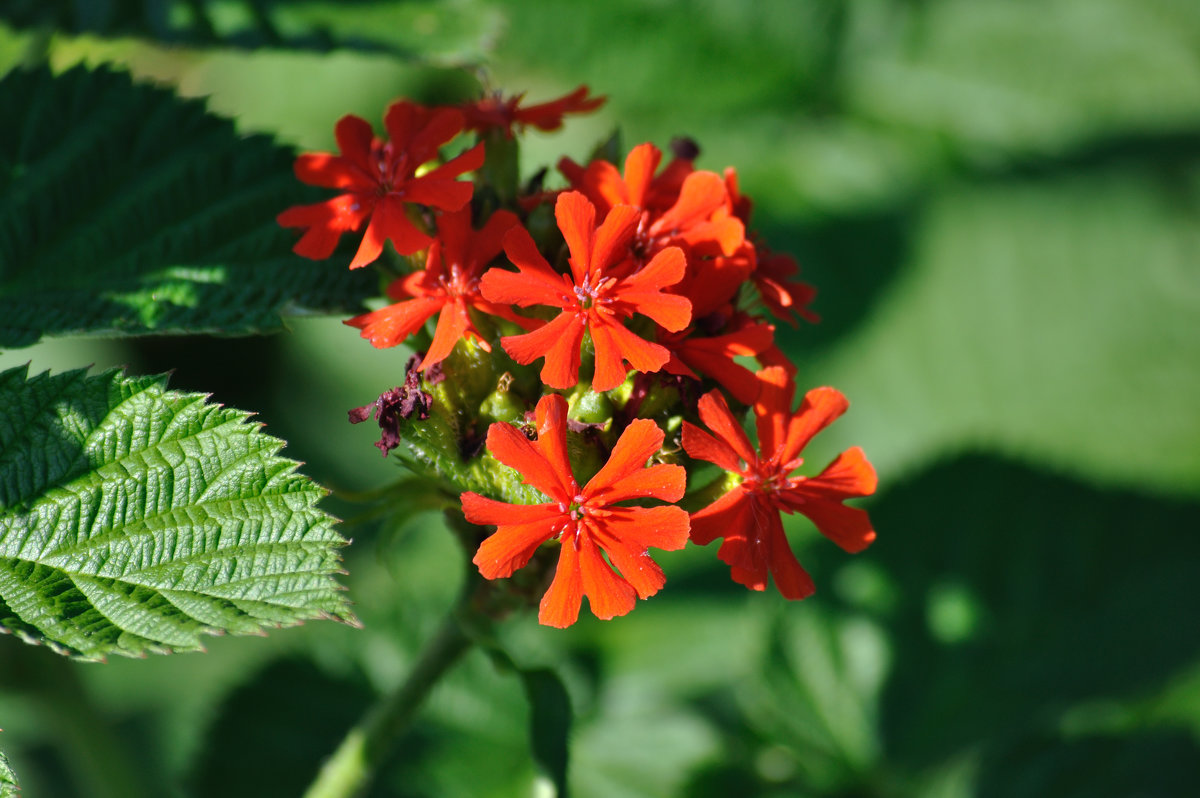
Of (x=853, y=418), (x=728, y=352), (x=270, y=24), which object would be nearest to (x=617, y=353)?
(x=728, y=352)

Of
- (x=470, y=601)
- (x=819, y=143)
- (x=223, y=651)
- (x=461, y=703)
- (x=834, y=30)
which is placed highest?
(x=834, y=30)

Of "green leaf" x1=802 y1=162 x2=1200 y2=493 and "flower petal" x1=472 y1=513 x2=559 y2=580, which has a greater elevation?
"green leaf" x1=802 y1=162 x2=1200 y2=493

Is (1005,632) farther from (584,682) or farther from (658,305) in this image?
(658,305)

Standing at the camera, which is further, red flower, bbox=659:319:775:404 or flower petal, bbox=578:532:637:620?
red flower, bbox=659:319:775:404

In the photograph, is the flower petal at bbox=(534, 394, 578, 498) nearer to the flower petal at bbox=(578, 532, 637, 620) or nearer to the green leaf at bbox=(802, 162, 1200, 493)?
the flower petal at bbox=(578, 532, 637, 620)

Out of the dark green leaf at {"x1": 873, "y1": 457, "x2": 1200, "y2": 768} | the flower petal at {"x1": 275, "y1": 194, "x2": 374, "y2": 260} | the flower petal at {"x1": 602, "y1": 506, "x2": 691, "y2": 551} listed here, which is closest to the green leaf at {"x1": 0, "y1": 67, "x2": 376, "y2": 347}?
the flower petal at {"x1": 275, "y1": 194, "x2": 374, "y2": 260}

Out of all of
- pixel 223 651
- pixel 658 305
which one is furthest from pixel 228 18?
pixel 223 651
